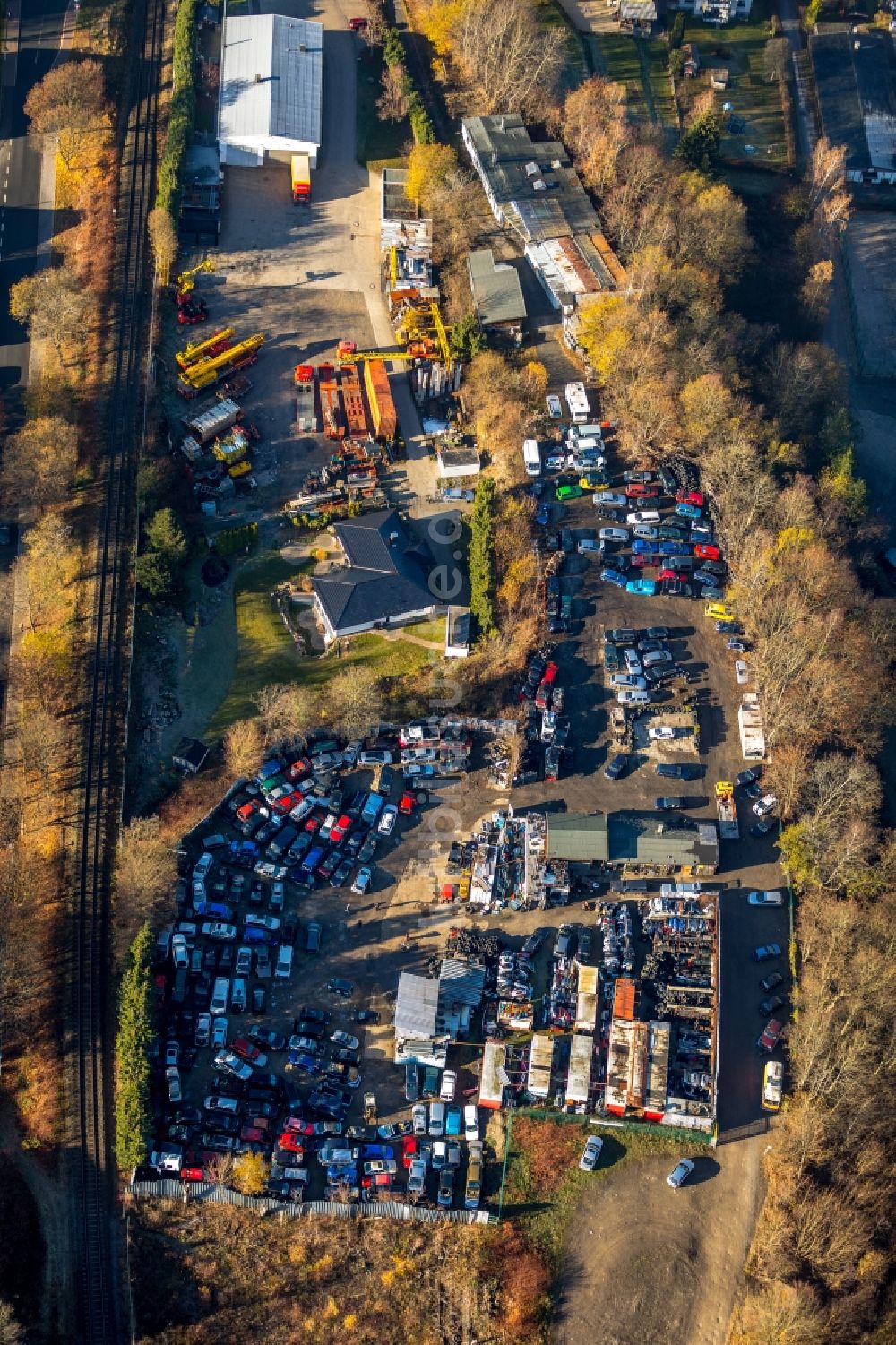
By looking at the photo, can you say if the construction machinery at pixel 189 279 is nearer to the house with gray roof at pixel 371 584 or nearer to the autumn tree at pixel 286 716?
the house with gray roof at pixel 371 584

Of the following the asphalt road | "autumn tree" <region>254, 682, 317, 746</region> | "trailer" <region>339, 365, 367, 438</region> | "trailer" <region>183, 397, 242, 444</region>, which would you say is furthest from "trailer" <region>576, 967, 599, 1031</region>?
the asphalt road

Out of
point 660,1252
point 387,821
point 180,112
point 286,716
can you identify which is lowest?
point 660,1252

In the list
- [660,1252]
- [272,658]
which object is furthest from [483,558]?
[660,1252]

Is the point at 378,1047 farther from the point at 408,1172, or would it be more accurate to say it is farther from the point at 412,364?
the point at 412,364

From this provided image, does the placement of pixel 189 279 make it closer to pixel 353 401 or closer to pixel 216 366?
pixel 216 366

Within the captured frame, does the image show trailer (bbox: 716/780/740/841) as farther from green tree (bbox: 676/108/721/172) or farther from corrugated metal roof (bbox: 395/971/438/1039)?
green tree (bbox: 676/108/721/172)

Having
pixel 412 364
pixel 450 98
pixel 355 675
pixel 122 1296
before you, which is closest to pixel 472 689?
pixel 355 675
